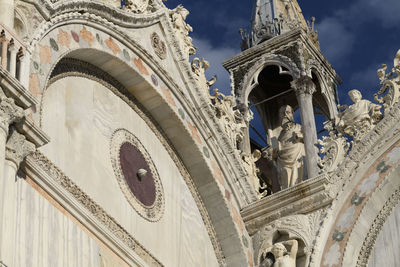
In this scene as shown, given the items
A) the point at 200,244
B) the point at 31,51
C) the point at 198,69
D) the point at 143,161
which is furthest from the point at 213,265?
the point at 31,51

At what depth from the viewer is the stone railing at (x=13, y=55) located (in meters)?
10.6

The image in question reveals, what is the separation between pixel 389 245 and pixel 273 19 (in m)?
4.82

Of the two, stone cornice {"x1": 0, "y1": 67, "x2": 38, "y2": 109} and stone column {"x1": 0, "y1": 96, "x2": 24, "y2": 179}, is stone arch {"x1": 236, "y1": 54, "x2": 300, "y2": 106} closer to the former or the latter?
stone cornice {"x1": 0, "y1": 67, "x2": 38, "y2": 109}

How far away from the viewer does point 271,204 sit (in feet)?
49.4

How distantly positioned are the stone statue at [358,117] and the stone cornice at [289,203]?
0.85 meters

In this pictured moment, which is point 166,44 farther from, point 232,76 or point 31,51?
point 31,51

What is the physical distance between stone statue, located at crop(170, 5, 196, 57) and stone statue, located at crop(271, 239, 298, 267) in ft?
9.41

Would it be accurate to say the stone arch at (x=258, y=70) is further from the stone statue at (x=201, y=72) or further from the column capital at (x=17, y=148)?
the column capital at (x=17, y=148)

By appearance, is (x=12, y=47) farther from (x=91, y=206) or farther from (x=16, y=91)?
(x=91, y=206)

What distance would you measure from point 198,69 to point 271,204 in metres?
2.09

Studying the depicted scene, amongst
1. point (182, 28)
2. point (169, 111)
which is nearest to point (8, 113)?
point (169, 111)

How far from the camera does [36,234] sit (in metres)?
11.0

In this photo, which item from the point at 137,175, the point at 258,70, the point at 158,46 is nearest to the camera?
the point at 137,175

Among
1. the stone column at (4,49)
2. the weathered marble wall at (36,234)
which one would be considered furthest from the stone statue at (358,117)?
the stone column at (4,49)
